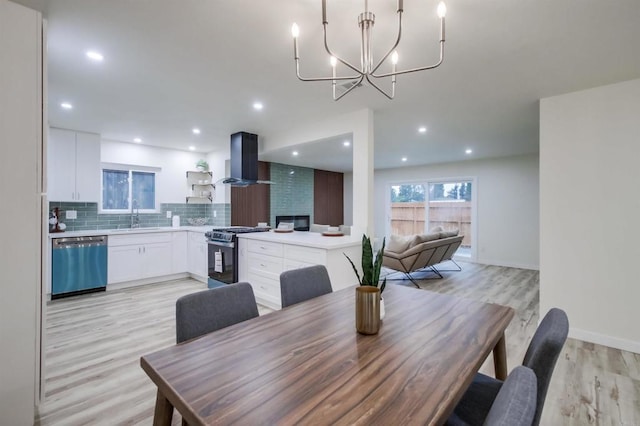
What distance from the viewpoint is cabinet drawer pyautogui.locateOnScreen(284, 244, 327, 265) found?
3.06 m

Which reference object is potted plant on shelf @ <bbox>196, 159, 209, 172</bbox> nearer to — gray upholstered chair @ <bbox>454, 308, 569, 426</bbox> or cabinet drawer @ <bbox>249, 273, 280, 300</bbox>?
cabinet drawer @ <bbox>249, 273, 280, 300</bbox>

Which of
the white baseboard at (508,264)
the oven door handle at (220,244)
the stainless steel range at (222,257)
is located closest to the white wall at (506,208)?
the white baseboard at (508,264)

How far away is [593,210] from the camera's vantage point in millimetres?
2826

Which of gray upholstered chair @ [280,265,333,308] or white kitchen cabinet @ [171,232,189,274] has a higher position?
gray upholstered chair @ [280,265,333,308]

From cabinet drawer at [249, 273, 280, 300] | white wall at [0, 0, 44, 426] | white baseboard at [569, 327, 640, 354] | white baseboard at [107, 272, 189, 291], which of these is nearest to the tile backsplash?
white baseboard at [107, 272, 189, 291]

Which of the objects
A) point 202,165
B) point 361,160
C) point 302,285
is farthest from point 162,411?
point 202,165

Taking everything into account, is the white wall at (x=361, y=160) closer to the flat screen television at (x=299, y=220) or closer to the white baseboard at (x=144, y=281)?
the white baseboard at (x=144, y=281)

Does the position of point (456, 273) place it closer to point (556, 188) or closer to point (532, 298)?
point (532, 298)

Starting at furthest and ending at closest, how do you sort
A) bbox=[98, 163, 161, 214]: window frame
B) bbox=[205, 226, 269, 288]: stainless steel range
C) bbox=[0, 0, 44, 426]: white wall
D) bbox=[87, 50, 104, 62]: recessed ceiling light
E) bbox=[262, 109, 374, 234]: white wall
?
bbox=[98, 163, 161, 214]: window frame
bbox=[205, 226, 269, 288]: stainless steel range
bbox=[262, 109, 374, 234]: white wall
bbox=[87, 50, 104, 62]: recessed ceiling light
bbox=[0, 0, 44, 426]: white wall

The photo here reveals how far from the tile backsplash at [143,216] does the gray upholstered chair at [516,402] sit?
5.40m

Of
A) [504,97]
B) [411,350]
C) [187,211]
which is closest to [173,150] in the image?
[187,211]

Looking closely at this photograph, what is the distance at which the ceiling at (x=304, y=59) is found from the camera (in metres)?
1.75

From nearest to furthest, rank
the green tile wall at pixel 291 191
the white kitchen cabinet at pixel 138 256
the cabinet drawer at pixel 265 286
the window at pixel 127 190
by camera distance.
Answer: the cabinet drawer at pixel 265 286 → the white kitchen cabinet at pixel 138 256 → the window at pixel 127 190 → the green tile wall at pixel 291 191

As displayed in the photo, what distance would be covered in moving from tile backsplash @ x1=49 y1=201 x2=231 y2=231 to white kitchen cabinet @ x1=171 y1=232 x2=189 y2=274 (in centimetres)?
65
